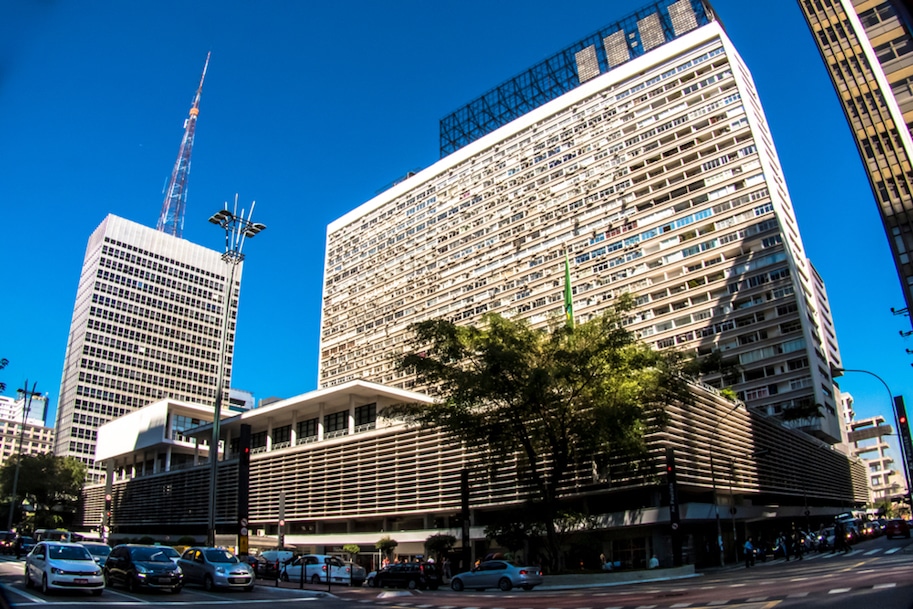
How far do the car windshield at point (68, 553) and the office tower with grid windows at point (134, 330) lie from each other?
100430mm

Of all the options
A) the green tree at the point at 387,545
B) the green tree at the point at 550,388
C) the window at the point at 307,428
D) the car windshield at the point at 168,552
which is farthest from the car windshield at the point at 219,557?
the window at the point at 307,428

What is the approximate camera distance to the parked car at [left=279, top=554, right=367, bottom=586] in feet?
106

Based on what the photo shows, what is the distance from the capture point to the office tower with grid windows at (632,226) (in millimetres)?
68312

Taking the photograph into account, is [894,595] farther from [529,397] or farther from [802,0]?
[802,0]

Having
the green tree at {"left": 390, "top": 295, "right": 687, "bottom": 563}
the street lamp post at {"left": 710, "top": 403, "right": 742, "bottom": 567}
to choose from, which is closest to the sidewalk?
the green tree at {"left": 390, "top": 295, "right": 687, "bottom": 563}

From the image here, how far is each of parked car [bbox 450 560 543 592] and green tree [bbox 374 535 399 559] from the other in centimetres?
1864

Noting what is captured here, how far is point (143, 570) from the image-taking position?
67.3 ft

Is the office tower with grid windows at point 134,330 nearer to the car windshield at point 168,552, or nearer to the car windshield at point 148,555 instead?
the car windshield at point 168,552

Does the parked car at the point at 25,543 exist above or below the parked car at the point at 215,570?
above

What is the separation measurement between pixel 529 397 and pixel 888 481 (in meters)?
143

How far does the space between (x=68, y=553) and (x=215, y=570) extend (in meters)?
5.00

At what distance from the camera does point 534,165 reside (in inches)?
3516

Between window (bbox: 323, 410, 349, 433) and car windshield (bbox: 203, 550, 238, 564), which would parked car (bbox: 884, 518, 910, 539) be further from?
car windshield (bbox: 203, 550, 238, 564)

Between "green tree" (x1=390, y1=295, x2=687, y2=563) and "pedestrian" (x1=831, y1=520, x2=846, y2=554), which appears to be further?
"pedestrian" (x1=831, y1=520, x2=846, y2=554)
